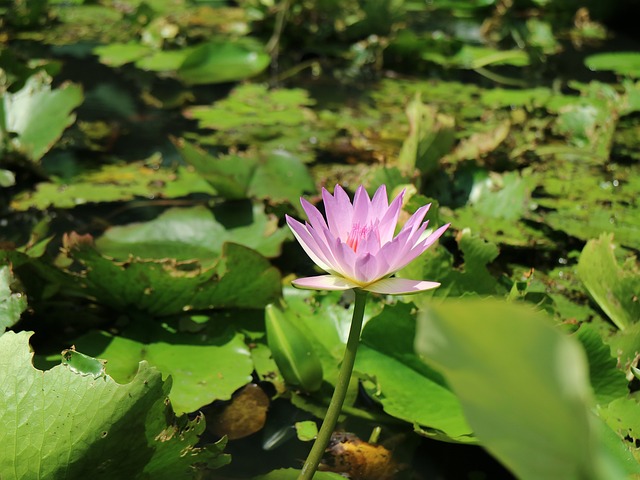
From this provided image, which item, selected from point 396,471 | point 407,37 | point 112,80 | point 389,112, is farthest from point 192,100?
point 396,471

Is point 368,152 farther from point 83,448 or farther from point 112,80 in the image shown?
point 83,448

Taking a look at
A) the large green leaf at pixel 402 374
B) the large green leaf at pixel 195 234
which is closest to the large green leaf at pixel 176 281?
the large green leaf at pixel 195 234

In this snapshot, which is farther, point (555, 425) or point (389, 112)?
point (389, 112)

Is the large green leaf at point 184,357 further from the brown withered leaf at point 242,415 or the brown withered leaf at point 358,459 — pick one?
the brown withered leaf at point 358,459

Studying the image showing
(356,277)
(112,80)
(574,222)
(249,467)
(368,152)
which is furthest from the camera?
(112,80)

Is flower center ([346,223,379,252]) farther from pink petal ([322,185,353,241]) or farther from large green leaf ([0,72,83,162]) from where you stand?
large green leaf ([0,72,83,162])
